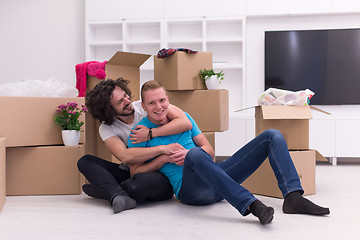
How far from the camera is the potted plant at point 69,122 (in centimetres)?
261

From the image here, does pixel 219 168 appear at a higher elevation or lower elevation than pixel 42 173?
higher

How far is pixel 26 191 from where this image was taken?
2.60 meters

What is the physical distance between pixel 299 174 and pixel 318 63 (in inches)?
87.1

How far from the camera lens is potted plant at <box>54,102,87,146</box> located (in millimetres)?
2607

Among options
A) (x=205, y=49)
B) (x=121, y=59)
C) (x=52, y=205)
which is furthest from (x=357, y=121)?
(x=52, y=205)

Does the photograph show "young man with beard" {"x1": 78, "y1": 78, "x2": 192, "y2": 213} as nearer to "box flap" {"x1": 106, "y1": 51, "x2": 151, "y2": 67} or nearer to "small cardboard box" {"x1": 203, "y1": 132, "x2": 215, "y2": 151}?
"box flap" {"x1": 106, "y1": 51, "x2": 151, "y2": 67}

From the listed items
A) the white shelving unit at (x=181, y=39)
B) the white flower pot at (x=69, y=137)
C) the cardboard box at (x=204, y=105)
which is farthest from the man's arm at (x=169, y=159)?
the white shelving unit at (x=181, y=39)

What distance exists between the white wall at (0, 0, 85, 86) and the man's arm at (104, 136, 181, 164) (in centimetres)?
262

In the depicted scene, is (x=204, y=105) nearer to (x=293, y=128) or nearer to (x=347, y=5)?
(x=293, y=128)

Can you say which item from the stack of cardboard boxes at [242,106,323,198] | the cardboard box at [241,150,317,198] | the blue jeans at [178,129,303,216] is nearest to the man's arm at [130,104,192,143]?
the blue jeans at [178,129,303,216]

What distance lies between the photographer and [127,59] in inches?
115

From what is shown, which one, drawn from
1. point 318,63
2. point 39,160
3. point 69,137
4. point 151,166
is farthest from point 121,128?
point 318,63

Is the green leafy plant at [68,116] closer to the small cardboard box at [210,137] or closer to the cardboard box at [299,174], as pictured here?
the small cardboard box at [210,137]

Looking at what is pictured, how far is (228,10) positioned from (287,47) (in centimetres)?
72
